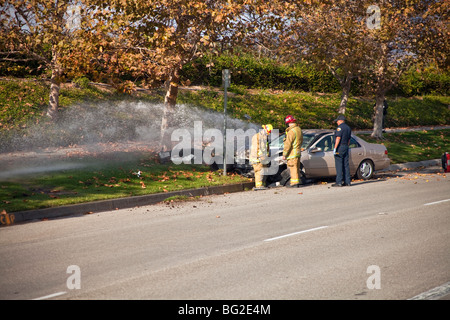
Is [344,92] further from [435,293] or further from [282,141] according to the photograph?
[435,293]

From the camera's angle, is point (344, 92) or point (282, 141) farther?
point (344, 92)

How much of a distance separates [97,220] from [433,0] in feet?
52.9

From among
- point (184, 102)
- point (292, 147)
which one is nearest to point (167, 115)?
point (292, 147)

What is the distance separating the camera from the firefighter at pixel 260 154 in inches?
553

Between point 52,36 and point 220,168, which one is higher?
point 52,36

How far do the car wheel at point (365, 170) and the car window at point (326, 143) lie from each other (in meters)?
1.27

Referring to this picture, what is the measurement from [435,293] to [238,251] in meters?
2.75

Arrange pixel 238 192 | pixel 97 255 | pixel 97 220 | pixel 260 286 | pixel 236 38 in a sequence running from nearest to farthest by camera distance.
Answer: pixel 260 286 < pixel 97 255 < pixel 97 220 < pixel 238 192 < pixel 236 38

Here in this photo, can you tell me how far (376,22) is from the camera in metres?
19.9

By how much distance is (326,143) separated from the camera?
49.6 feet

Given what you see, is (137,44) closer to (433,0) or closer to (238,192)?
(238,192)

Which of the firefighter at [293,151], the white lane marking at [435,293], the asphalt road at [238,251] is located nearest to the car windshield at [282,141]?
the firefighter at [293,151]

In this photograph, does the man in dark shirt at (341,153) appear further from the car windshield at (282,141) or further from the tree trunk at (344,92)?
the tree trunk at (344,92)

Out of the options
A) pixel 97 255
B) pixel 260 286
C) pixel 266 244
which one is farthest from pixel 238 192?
pixel 260 286
